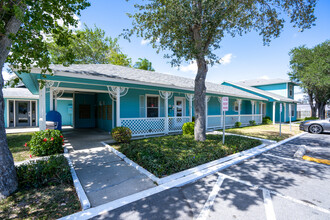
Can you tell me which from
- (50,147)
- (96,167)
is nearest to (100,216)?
(96,167)

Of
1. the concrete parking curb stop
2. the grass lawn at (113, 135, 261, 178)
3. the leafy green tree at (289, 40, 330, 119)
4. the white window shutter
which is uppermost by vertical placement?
the leafy green tree at (289, 40, 330, 119)

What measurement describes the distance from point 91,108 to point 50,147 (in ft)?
27.3

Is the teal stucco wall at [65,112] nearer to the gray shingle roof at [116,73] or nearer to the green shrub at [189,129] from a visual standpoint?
the gray shingle roof at [116,73]

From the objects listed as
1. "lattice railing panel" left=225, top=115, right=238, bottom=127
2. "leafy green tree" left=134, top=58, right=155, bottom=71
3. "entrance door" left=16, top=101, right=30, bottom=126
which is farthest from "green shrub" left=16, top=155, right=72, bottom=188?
"leafy green tree" left=134, top=58, right=155, bottom=71

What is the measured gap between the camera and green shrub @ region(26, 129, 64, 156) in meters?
5.64

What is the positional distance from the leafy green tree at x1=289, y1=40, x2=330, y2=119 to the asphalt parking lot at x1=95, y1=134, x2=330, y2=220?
865 inches

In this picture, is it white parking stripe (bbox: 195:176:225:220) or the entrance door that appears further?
the entrance door

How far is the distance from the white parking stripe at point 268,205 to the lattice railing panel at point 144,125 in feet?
22.6

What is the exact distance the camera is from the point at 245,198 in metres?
3.28

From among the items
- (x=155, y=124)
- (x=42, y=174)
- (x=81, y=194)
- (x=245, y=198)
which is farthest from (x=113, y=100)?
(x=245, y=198)

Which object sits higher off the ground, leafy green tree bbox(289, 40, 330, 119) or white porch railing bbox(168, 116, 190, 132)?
leafy green tree bbox(289, 40, 330, 119)

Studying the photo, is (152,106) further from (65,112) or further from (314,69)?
(314,69)

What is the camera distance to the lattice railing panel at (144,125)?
29.5ft

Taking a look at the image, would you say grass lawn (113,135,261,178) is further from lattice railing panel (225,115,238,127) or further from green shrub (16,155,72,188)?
lattice railing panel (225,115,238,127)
